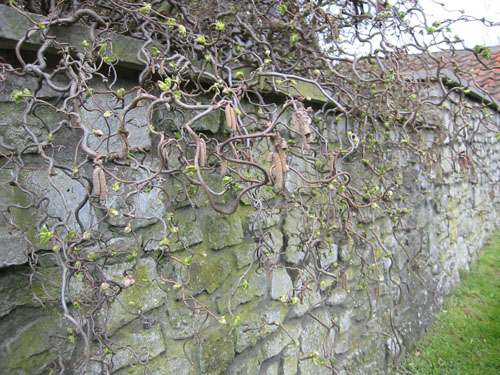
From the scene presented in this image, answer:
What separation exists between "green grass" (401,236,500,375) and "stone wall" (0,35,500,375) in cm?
37

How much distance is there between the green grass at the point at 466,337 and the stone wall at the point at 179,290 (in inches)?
14.5

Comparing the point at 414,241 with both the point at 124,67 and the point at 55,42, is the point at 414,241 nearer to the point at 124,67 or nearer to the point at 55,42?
the point at 124,67

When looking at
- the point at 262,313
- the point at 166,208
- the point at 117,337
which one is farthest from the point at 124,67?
the point at 262,313

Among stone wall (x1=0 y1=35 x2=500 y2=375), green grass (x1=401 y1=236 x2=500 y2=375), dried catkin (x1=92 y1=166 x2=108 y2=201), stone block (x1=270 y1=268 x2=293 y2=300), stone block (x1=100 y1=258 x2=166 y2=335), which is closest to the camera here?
dried catkin (x1=92 y1=166 x2=108 y2=201)

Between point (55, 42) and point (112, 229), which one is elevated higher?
point (55, 42)

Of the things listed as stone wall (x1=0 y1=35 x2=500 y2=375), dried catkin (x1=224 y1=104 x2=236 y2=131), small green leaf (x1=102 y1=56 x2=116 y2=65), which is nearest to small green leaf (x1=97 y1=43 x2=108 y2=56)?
small green leaf (x1=102 y1=56 x2=116 y2=65)

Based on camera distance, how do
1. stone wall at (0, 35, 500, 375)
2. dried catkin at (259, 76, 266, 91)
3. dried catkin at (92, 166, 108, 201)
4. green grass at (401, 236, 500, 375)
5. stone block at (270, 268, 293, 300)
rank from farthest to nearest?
green grass at (401, 236, 500, 375) < stone block at (270, 268, 293, 300) < dried catkin at (259, 76, 266, 91) < stone wall at (0, 35, 500, 375) < dried catkin at (92, 166, 108, 201)

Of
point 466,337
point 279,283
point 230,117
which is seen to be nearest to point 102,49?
point 230,117

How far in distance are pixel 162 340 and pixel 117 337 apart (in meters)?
0.20

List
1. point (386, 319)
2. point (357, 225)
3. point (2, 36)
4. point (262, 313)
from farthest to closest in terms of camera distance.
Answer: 1. point (386, 319)
2. point (357, 225)
3. point (262, 313)
4. point (2, 36)

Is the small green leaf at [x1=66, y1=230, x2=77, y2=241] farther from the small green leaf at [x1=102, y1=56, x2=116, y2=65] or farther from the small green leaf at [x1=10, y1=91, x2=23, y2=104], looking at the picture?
the small green leaf at [x1=102, y1=56, x2=116, y2=65]

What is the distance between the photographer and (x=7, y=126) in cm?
124

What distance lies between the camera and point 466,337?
135 inches

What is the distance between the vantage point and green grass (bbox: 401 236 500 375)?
120 inches
